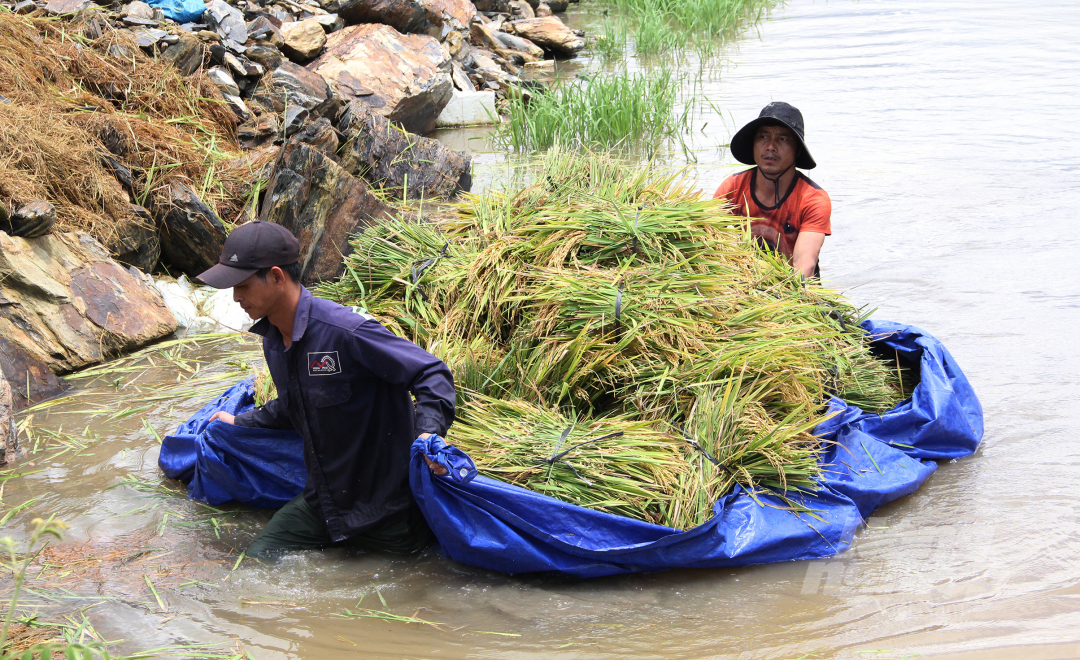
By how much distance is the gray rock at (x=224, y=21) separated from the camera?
685 cm

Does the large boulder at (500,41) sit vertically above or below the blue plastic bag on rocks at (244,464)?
above

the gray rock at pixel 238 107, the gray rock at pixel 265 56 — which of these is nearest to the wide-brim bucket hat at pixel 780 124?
the gray rock at pixel 238 107

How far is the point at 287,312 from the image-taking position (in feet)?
7.57

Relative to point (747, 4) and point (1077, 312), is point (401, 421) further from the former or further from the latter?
point (747, 4)

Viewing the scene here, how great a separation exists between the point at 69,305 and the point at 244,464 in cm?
173

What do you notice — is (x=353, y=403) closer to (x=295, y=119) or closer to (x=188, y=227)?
(x=188, y=227)

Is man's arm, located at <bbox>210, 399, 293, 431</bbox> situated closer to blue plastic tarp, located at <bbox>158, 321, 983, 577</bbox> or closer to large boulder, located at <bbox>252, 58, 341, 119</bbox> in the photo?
blue plastic tarp, located at <bbox>158, 321, 983, 577</bbox>

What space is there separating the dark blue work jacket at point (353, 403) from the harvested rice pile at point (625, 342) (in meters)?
0.30

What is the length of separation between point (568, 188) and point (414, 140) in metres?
2.39

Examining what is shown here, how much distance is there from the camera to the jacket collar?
7.51 feet

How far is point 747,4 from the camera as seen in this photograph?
515 inches

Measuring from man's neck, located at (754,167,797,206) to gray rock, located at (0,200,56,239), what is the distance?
3352 mm

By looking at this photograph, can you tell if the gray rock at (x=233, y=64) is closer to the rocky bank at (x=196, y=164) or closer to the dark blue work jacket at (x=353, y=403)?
the rocky bank at (x=196, y=164)

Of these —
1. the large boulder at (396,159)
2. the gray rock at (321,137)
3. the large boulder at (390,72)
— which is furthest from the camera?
the large boulder at (390,72)
